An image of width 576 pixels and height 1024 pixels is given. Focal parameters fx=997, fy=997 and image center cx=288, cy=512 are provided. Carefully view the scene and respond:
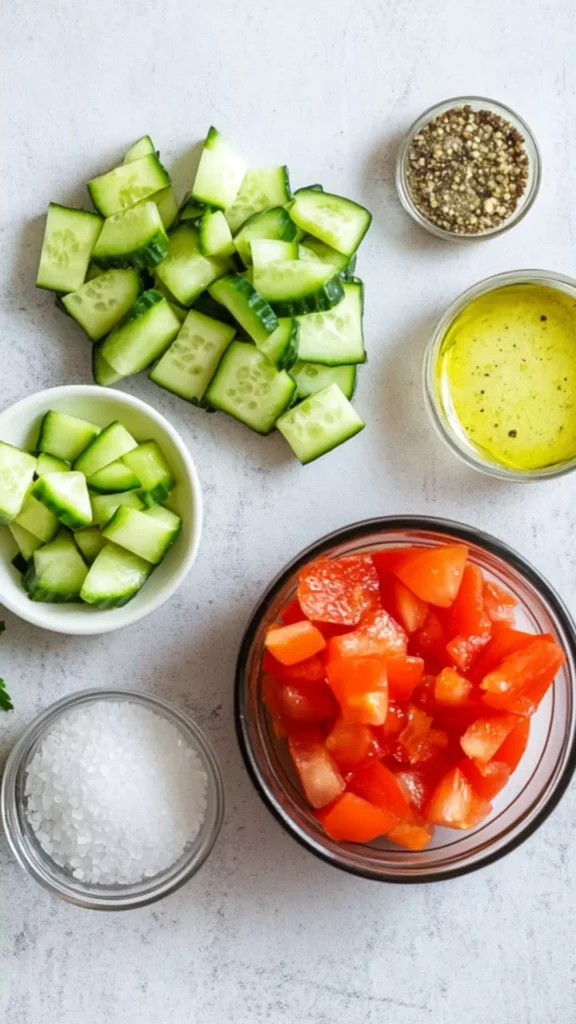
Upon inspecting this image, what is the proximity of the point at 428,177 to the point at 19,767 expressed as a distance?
4.62ft

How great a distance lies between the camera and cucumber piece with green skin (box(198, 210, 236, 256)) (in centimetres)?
188

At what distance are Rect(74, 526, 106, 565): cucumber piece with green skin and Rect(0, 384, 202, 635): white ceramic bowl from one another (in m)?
0.10

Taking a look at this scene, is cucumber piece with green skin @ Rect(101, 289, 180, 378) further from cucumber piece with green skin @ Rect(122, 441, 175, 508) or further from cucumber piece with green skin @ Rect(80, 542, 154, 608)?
cucumber piece with green skin @ Rect(80, 542, 154, 608)

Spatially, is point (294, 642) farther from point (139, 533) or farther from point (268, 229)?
point (268, 229)

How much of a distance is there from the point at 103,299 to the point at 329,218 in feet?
1.53

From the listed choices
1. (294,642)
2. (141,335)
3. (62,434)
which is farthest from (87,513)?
(294,642)

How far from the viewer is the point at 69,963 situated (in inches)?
78.9

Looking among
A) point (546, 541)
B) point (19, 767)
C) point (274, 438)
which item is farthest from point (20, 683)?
point (546, 541)

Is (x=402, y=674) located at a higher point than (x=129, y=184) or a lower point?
lower

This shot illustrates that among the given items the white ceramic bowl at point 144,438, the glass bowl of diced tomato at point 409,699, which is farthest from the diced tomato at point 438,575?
the white ceramic bowl at point 144,438

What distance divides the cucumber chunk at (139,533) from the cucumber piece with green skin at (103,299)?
39 cm

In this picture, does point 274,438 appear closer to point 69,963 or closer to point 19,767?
point 19,767

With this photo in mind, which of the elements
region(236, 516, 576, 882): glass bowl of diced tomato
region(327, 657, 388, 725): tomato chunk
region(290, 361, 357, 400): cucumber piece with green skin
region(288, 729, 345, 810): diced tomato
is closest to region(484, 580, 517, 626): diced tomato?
region(236, 516, 576, 882): glass bowl of diced tomato

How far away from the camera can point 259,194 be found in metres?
1.98
